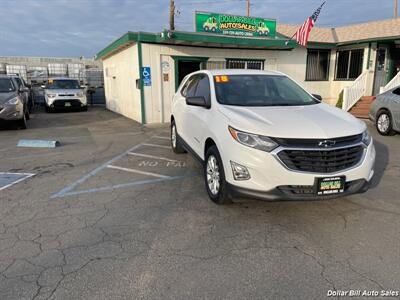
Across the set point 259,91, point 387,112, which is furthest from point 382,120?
point 259,91

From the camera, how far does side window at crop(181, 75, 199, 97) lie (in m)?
5.62

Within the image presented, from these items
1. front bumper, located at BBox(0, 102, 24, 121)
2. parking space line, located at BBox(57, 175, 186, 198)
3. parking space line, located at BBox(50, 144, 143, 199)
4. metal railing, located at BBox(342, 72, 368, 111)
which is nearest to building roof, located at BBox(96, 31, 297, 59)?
metal railing, located at BBox(342, 72, 368, 111)

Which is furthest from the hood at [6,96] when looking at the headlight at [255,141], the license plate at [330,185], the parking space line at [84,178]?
the license plate at [330,185]

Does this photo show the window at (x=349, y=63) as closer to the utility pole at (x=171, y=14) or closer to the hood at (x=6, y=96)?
the utility pole at (x=171, y=14)

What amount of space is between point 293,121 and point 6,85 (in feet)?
34.3

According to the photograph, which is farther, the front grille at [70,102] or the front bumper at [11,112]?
the front grille at [70,102]

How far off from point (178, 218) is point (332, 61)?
15.2 m

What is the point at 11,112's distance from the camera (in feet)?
31.8

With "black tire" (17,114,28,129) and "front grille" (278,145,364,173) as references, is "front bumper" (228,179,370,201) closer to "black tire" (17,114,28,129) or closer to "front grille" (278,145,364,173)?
"front grille" (278,145,364,173)

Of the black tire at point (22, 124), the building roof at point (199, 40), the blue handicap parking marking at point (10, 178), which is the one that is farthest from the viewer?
the black tire at point (22, 124)

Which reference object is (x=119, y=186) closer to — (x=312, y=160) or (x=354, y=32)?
(x=312, y=160)

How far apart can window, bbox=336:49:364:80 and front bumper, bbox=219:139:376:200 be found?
13.8m

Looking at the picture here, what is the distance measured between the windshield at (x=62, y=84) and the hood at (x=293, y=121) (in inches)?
572

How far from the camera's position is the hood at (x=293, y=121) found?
333cm
